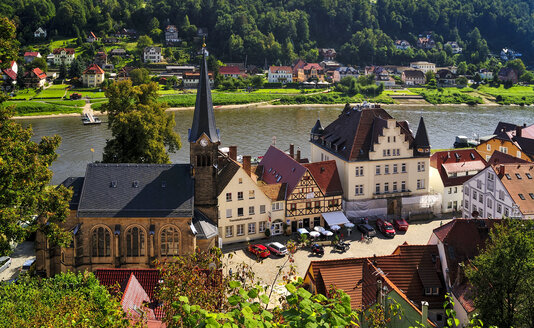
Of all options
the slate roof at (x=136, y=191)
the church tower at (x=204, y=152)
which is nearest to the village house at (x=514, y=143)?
the church tower at (x=204, y=152)

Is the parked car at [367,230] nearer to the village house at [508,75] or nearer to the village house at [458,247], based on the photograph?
the village house at [458,247]

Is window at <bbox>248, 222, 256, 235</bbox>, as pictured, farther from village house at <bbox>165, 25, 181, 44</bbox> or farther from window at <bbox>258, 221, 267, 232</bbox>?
village house at <bbox>165, 25, 181, 44</bbox>

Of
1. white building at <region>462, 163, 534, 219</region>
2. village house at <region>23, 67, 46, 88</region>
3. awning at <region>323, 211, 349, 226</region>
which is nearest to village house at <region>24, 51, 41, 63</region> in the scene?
village house at <region>23, 67, 46, 88</region>

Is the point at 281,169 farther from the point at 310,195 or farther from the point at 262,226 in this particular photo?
the point at 262,226

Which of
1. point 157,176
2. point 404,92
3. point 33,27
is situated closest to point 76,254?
point 157,176

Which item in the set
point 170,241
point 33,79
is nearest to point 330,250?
point 170,241

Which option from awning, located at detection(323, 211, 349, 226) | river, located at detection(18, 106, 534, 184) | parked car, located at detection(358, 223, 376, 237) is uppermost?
awning, located at detection(323, 211, 349, 226)

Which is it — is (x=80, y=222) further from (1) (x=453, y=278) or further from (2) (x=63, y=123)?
(2) (x=63, y=123)
